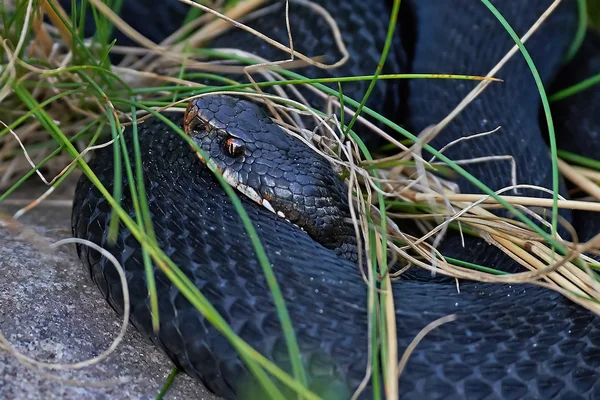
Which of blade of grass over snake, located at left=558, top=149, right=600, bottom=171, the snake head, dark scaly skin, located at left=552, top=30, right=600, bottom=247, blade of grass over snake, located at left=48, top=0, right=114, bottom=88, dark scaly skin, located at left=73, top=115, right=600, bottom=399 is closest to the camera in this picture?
dark scaly skin, located at left=73, top=115, right=600, bottom=399

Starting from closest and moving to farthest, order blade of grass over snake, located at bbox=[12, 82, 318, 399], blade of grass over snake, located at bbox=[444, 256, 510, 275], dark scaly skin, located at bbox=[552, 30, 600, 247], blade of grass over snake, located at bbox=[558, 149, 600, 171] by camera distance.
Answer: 1. blade of grass over snake, located at bbox=[12, 82, 318, 399]
2. blade of grass over snake, located at bbox=[444, 256, 510, 275]
3. blade of grass over snake, located at bbox=[558, 149, 600, 171]
4. dark scaly skin, located at bbox=[552, 30, 600, 247]

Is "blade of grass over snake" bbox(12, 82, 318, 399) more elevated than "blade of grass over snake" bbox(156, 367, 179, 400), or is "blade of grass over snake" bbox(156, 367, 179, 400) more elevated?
"blade of grass over snake" bbox(12, 82, 318, 399)

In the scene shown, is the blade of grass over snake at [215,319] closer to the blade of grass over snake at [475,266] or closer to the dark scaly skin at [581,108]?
the blade of grass over snake at [475,266]

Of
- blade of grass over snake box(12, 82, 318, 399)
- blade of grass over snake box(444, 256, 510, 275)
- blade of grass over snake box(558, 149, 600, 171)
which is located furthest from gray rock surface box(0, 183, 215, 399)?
blade of grass over snake box(558, 149, 600, 171)

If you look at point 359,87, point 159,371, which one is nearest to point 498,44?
point 359,87

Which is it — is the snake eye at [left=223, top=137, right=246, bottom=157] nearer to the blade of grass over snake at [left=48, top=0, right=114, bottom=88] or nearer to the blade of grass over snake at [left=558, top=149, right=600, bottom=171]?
the blade of grass over snake at [left=48, top=0, right=114, bottom=88]

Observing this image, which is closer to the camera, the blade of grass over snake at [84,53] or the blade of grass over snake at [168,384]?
the blade of grass over snake at [168,384]

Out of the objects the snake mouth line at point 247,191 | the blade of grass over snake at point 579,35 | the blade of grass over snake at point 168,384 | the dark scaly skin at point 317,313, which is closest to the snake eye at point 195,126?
the snake mouth line at point 247,191

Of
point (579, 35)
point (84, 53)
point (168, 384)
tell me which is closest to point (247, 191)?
point (168, 384)

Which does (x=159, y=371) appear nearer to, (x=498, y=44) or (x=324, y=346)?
(x=324, y=346)
